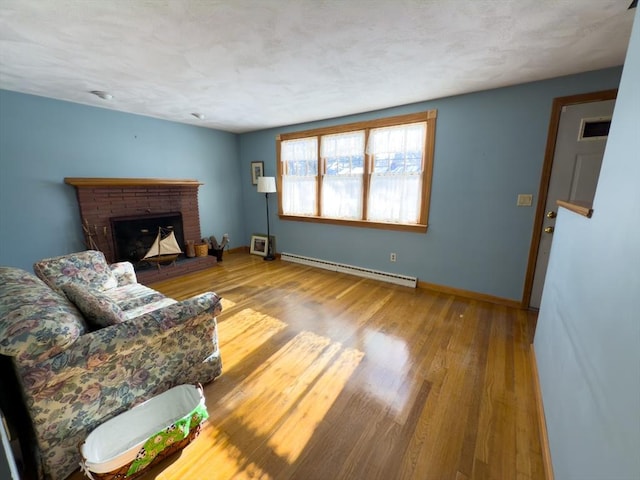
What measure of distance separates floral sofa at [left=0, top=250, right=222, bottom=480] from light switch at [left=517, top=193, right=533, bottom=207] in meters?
2.99

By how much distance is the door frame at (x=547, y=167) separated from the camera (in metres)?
2.24

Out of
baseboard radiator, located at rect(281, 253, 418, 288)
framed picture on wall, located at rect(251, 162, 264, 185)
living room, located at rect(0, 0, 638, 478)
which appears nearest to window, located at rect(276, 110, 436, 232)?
living room, located at rect(0, 0, 638, 478)

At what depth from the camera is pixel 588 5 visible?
55.4 inches

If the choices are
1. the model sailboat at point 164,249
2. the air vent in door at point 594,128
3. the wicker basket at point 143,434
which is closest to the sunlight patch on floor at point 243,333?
the wicker basket at point 143,434

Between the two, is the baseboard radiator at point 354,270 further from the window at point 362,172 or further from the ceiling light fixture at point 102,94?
the ceiling light fixture at point 102,94

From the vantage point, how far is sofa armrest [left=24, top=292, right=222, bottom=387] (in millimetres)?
1085

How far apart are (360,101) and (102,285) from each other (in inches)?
128

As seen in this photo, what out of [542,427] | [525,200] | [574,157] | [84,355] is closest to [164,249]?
[84,355]

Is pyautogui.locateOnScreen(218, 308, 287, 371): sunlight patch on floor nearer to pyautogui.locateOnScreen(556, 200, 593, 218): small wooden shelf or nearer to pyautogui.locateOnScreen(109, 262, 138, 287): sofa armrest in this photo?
pyautogui.locateOnScreen(109, 262, 138, 287): sofa armrest

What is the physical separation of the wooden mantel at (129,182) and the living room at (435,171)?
0.16 metres

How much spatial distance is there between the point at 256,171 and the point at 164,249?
204 centimetres

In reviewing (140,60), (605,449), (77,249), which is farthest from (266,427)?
(77,249)

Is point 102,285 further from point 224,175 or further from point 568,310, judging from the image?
point 568,310

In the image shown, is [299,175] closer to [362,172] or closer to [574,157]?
[362,172]
